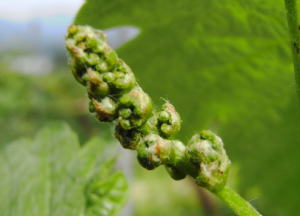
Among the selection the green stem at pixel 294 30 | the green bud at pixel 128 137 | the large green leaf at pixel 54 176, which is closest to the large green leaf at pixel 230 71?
the green stem at pixel 294 30

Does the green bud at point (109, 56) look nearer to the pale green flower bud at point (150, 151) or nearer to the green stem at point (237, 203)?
the pale green flower bud at point (150, 151)

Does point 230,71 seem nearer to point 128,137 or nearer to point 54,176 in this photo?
point 54,176

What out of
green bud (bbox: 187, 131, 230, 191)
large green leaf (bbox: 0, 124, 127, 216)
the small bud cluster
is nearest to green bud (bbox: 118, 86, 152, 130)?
the small bud cluster

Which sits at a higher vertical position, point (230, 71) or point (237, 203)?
point (237, 203)

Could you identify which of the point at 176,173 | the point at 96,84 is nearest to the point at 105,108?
the point at 96,84

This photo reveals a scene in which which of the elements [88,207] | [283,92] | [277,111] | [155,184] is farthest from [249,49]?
[155,184]

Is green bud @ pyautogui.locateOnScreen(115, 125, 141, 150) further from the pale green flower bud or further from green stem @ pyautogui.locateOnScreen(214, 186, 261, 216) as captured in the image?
green stem @ pyautogui.locateOnScreen(214, 186, 261, 216)

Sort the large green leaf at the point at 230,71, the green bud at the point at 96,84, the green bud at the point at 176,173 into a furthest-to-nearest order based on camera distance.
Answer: the large green leaf at the point at 230,71 < the green bud at the point at 176,173 < the green bud at the point at 96,84

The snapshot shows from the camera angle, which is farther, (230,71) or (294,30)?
(230,71)
